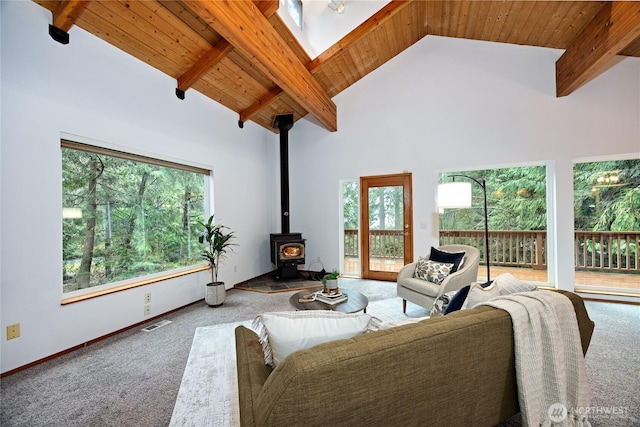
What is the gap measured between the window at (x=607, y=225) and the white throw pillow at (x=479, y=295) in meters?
3.56

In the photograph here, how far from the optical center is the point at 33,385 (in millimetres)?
1915

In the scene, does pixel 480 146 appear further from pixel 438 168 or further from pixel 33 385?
pixel 33 385

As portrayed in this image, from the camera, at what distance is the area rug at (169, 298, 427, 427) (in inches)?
62.4

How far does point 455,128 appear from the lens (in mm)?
4227

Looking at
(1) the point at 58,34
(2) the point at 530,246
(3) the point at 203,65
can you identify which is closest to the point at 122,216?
(1) the point at 58,34

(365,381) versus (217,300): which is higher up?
(365,381)

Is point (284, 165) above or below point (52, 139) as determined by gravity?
above


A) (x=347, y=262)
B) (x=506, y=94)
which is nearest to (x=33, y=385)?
(x=347, y=262)

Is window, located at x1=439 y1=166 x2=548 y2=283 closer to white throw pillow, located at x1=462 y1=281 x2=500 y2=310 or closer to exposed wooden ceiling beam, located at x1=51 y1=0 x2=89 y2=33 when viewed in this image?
white throw pillow, located at x1=462 y1=281 x2=500 y2=310

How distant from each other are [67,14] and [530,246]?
678cm

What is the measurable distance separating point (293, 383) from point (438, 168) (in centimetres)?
433

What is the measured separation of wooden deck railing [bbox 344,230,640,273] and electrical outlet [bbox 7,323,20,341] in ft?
14.1

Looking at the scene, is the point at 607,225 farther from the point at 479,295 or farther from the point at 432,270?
the point at 479,295

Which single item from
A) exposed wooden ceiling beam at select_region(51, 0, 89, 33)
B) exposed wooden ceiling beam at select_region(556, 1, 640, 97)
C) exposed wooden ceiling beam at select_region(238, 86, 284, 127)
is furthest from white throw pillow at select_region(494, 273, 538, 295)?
exposed wooden ceiling beam at select_region(238, 86, 284, 127)
